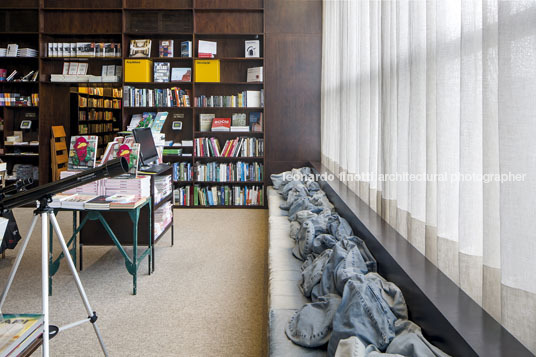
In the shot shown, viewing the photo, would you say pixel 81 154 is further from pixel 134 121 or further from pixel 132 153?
pixel 134 121

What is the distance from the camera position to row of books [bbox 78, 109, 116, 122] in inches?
388

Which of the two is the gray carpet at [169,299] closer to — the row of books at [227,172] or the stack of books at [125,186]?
the stack of books at [125,186]

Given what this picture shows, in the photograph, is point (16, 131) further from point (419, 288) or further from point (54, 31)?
point (419, 288)

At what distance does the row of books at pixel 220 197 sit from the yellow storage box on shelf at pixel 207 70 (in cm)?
166

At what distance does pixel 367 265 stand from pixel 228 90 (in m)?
5.22

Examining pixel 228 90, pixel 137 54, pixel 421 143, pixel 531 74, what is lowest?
pixel 421 143

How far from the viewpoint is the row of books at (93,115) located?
984cm

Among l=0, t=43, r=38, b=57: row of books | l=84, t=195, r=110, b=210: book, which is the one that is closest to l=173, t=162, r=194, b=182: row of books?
l=0, t=43, r=38, b=57: row of books

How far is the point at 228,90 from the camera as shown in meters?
7.03

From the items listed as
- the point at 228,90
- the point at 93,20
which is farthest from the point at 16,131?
the point at 228,90

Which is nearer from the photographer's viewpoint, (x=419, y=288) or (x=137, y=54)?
(x=419, y=288)

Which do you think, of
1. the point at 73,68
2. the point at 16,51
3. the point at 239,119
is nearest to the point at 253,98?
the point at 239,119

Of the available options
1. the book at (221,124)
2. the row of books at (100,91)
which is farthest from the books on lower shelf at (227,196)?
the row of books at (100,91)

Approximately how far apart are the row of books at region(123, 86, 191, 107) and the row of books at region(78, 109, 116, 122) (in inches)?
137
